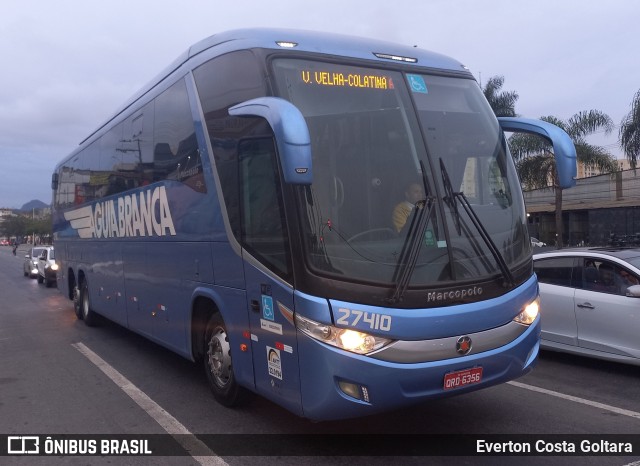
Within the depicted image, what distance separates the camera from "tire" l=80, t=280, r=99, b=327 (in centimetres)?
1209

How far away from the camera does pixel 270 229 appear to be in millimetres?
4934

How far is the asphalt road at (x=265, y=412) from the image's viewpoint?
511cm

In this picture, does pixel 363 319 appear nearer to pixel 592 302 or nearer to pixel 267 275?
pixel 267 275

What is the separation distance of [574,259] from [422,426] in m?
3.72

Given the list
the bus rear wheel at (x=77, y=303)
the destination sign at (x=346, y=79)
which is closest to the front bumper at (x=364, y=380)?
the destination sign at (x=346, y=79)

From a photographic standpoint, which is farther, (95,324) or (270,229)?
(95,324)

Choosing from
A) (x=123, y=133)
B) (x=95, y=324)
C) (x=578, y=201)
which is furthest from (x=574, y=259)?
(x=578, y=201)

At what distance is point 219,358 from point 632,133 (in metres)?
20.0

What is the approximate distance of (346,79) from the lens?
5.20m

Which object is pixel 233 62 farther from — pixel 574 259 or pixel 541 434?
pixel 574 259

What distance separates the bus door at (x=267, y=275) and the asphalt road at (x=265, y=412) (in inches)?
25.3

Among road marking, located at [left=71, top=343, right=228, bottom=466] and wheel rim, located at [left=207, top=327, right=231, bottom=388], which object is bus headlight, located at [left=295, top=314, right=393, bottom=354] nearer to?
road marking, located at [left=71, top=343, right=228, bottom=466]

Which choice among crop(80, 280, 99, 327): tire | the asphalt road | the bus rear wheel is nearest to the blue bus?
the asphalt road

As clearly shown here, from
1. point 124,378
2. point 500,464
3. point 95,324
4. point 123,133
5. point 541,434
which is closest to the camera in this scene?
point 500,464
